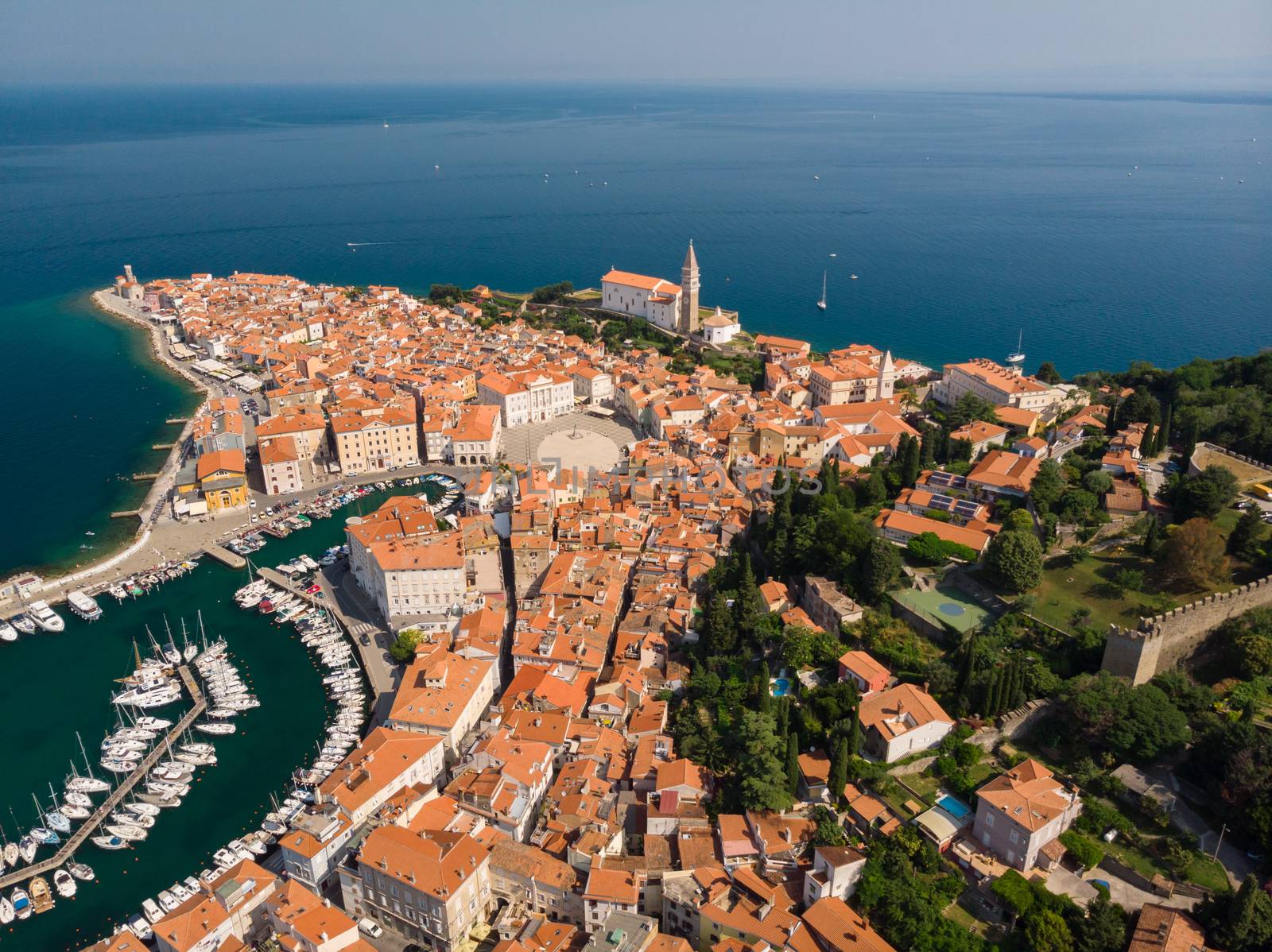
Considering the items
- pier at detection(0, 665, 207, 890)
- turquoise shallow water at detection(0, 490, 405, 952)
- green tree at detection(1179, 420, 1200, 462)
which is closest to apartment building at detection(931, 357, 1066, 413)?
green tree at detection(1179, 420, 1200, 462)

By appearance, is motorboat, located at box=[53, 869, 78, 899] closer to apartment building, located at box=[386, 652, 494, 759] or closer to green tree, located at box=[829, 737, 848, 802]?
apartment building, located at box=[386, 652, 494, 759]

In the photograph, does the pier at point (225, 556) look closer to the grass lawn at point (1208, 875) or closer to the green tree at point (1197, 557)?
the green tree at point (1197, 557)

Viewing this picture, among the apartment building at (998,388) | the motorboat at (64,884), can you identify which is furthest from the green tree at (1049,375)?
the motorboat at (64,884)

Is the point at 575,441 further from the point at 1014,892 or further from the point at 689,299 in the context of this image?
the point at 1014,892

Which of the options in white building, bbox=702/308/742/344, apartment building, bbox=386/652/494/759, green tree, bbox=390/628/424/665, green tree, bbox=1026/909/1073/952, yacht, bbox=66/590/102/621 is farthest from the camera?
white building, bbox=702/308/742/344

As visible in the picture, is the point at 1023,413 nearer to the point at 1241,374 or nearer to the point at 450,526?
the point at 1241,374
